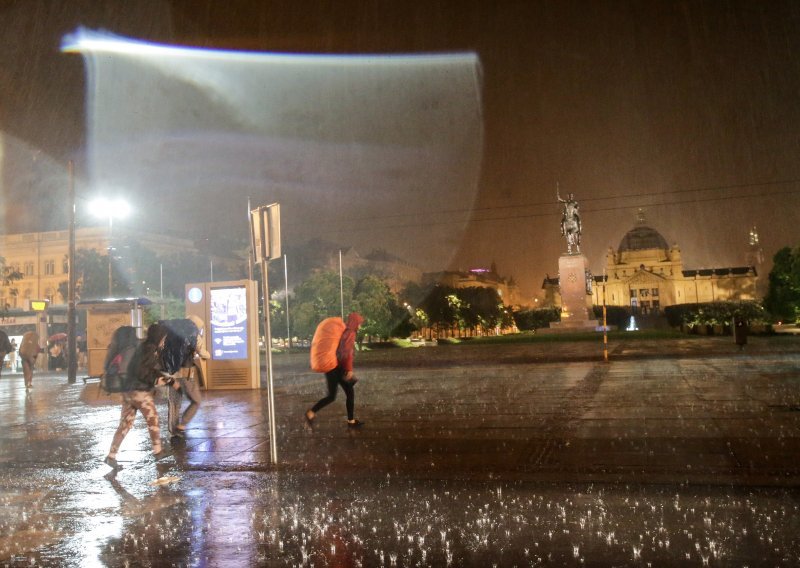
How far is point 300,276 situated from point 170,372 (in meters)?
61.0

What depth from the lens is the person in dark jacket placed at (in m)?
7.83

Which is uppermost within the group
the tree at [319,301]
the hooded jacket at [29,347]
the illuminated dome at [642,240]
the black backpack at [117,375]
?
the illuminated dome at [642,240]

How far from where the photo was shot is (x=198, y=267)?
67.4 metres

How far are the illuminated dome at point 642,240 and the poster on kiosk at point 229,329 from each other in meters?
145

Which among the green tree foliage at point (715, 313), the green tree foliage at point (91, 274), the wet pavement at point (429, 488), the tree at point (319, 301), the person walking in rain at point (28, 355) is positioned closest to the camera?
the wet pavement at point (429, 488)

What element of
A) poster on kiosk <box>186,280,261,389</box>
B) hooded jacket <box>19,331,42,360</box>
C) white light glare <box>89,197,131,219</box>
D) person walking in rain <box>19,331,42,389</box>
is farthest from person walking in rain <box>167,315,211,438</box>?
white light glare <box>89,197,131,219</box>

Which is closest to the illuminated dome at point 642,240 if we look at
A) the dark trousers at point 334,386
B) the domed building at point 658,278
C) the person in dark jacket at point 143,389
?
the domed building at point 658,278

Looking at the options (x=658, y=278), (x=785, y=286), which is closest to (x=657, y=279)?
(x=658, y=278)

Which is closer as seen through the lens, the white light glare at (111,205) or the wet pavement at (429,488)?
the wet pavement at (429,488)

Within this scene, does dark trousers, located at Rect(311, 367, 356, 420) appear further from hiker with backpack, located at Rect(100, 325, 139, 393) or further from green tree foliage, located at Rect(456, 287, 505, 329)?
green tree foliage, located at Rect(456, 287, 505, 329)

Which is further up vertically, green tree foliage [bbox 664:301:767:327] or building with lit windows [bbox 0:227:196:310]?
building with lit windows [bbox 0:227:196:310]

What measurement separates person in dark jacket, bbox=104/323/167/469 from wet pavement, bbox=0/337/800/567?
0.95 ft

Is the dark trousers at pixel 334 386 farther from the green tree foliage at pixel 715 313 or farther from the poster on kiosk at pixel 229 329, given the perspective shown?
the green tree foliage at pixel 715 313

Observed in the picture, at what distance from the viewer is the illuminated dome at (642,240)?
150 metres
